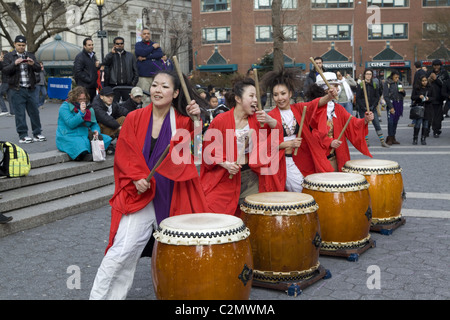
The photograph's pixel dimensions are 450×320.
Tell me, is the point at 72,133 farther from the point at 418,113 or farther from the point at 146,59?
the point at 418,113

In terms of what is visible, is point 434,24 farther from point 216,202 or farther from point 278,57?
point 216,202

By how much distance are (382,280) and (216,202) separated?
5.02ft

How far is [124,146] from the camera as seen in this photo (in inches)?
151

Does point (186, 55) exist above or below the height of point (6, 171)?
above

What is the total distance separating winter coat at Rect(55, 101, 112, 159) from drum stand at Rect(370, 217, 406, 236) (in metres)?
4.41

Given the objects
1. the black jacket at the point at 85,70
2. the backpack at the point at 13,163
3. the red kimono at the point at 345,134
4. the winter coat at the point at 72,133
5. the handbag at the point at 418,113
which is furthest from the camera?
the handbag at the point at 418,113

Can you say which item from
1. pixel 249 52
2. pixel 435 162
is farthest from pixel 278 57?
pixel 249 52

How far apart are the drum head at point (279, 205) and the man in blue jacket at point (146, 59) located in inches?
283

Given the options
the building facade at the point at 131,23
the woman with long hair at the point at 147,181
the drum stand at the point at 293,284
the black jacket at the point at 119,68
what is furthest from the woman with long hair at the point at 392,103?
the building facade at the point at 131,23

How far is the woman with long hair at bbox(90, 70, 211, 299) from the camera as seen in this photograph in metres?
3.76

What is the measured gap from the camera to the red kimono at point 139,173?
12.4 feet

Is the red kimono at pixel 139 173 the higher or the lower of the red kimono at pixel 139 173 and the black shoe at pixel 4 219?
the higher

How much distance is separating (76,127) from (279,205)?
496 cm

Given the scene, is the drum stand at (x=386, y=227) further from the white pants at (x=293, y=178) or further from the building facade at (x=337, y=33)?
the building facade at (x=337, y=33)
